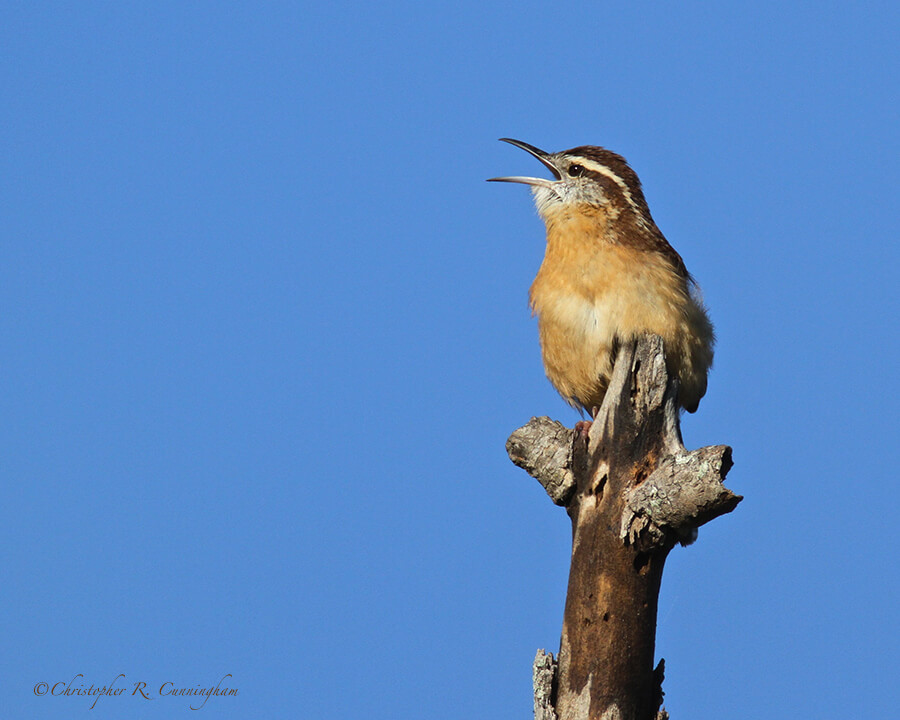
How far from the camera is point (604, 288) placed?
7309 millimetres

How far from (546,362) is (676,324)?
1170 millimetres

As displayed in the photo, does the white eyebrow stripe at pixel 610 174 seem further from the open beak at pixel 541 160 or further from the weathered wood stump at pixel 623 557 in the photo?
the weathered wood stump at pixel 623 557

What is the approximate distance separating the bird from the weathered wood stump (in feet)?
3.97

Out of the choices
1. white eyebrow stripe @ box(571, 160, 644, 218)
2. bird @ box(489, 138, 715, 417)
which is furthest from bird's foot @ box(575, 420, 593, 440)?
white eyebrow stripe @ box(571, 160, 644, 218)

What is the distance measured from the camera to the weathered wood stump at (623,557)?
17.8 feet

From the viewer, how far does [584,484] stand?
5980 millimetres

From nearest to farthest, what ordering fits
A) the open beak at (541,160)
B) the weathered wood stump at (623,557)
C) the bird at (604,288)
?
the weathered wood stump at (623,557), the bird at (604,288), the open beak at (541,160)

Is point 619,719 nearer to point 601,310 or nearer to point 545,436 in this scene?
point 545,436

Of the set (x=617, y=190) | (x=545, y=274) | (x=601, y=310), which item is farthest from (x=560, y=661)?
(x=617, y=190)

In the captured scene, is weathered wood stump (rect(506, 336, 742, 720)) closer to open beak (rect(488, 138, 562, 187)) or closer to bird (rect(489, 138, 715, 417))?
bird (rect(489, 138, 715, 417))

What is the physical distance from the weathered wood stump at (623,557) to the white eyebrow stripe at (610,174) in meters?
2.80

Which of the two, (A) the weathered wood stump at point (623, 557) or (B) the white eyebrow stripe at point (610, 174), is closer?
(A) the weathered wood stump at point (623, 557)

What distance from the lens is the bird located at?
7195 mm

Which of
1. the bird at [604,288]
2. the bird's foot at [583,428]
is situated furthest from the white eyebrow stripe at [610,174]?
the bird's foot at [583,428]
